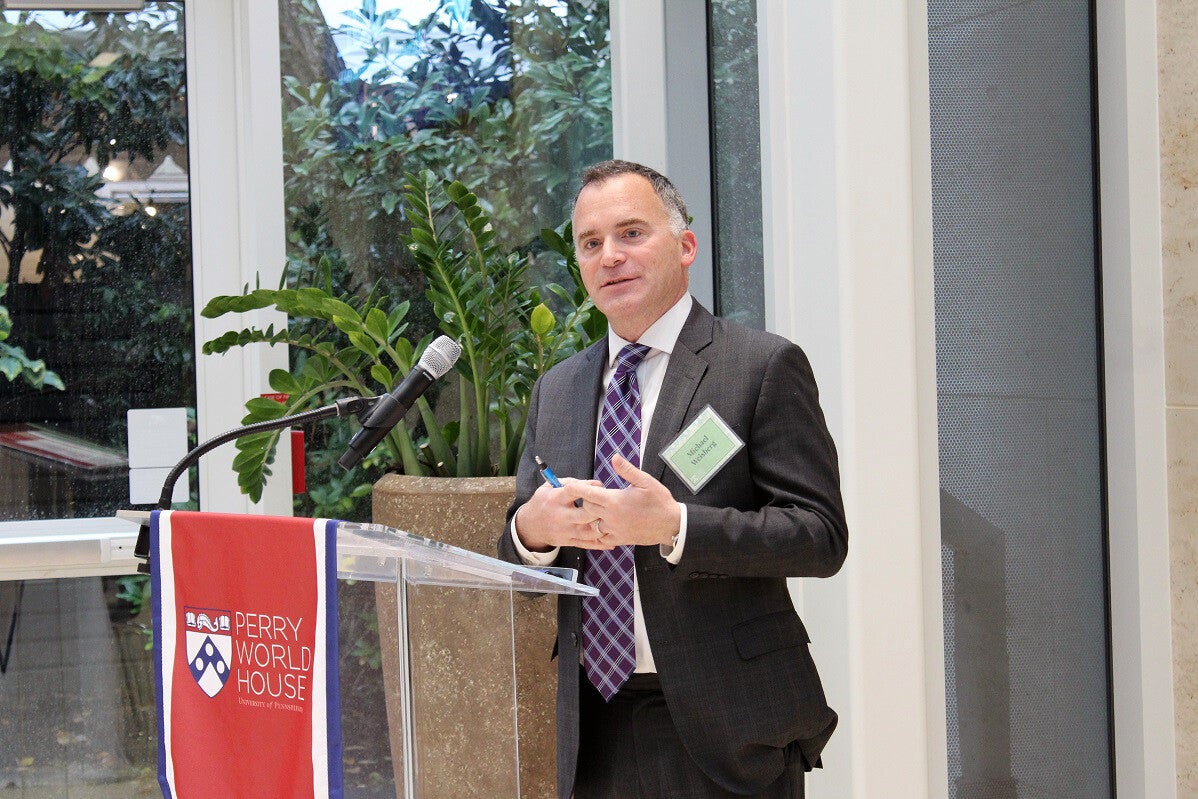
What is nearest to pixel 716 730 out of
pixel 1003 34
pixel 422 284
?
pixel 1003 34

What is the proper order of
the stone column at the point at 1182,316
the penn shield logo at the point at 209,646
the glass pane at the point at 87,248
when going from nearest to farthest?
1. the penn shield logo at the point at 209,646
2. the stone column at the point at 1182,316
3. the glass pane at the point at 87,248

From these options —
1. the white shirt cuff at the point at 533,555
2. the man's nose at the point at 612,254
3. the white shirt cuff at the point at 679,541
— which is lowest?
the white shirt cuff at the point at 533,555

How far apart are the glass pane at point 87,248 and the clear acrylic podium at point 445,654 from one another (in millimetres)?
2378

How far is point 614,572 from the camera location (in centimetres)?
173

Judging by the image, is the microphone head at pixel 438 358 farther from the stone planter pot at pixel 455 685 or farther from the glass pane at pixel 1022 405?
the glass pane at pixel 1022 405

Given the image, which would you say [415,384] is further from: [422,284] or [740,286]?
[422,284]

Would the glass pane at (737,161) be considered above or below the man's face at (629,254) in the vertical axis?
above

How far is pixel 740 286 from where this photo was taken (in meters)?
2.94

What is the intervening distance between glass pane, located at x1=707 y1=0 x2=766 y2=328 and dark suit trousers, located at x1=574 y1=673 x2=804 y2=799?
1218 mm

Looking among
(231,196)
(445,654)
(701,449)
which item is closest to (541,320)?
(701,449)

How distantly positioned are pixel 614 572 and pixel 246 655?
0.58 metres

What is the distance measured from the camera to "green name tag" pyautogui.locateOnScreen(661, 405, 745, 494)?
1560 millimetres

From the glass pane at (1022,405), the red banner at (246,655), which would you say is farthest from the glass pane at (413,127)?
the red banner at (246,655)

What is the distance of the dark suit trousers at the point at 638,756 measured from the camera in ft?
5.37
